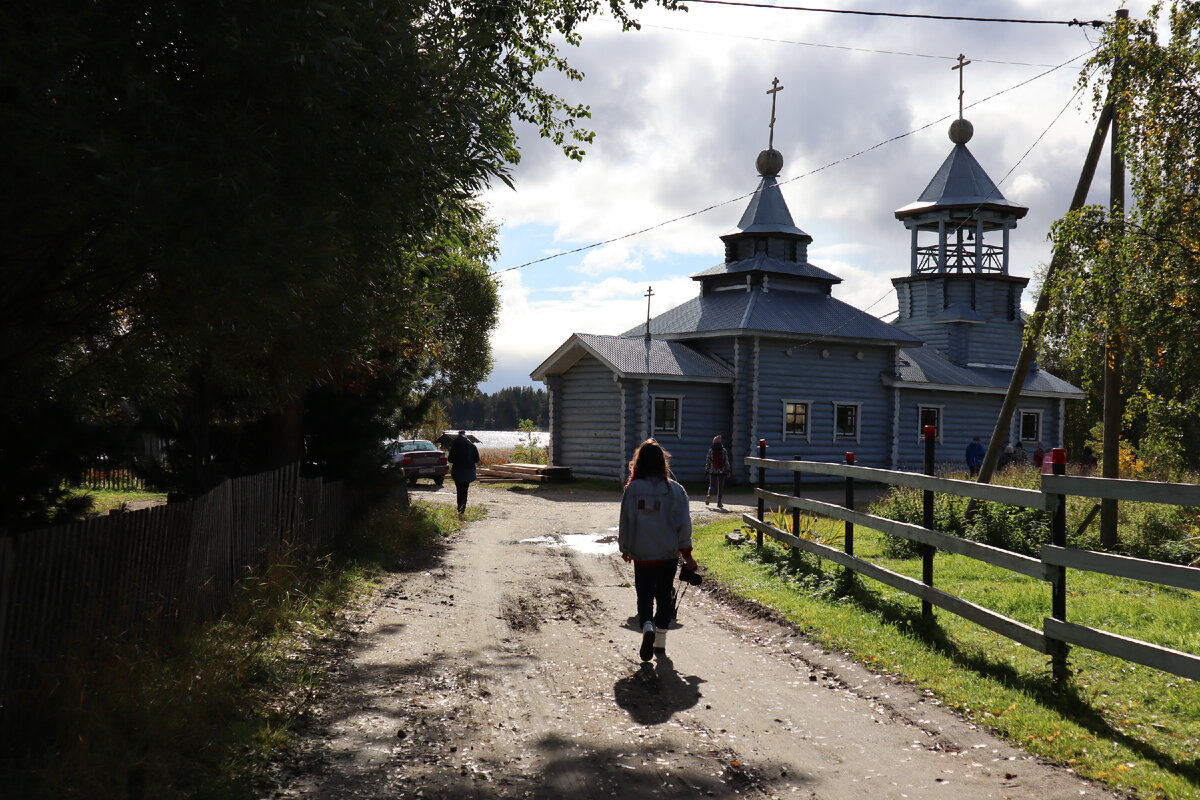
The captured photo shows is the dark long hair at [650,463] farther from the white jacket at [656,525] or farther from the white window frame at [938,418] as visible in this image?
the white window frame at [938,418]

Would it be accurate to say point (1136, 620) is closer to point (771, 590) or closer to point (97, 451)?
point (771, 590)

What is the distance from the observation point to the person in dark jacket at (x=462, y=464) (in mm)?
19317

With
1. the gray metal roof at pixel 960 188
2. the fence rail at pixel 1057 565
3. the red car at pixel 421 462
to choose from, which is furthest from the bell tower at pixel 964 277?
the fence rail at pixel 1057 565

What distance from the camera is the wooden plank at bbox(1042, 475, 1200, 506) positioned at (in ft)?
16.8

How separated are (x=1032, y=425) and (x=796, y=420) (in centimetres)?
1324

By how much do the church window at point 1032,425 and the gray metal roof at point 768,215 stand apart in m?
11.9

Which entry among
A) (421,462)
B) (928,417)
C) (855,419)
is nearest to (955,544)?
(421,462)

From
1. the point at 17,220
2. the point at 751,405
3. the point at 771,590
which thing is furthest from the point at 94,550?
the point at 751,405

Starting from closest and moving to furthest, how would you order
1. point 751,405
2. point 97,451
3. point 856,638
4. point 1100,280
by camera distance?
point 97,451 → point 856,638 → point 1100,280 → point 751,405

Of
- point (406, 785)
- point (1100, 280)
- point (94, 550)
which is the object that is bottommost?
point (406, 785)

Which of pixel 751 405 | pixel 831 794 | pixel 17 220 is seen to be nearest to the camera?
pixel 831 794

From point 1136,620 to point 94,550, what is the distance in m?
8.51

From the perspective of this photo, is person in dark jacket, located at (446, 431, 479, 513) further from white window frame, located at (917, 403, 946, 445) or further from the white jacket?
white window frame, located at (917, 403, 946, 445)

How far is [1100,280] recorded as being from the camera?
39.4 feet
